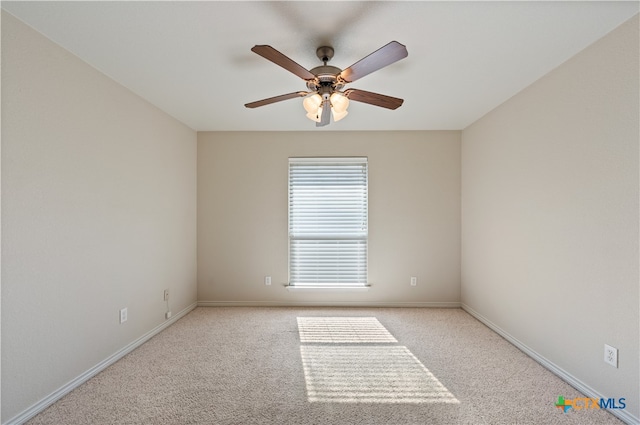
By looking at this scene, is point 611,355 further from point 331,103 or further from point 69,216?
point 69,216

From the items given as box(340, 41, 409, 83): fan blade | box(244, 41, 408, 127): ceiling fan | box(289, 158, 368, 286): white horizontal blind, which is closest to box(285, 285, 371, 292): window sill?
box(289, 158, 368, 286): white horizontal blind

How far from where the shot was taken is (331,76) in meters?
1.96

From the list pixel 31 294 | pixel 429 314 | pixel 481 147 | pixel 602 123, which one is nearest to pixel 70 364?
pixel 31 294

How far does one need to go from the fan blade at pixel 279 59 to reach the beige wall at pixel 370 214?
6.90 feet

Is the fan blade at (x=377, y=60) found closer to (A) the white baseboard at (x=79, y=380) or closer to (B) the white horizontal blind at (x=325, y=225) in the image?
(B) the white horizontal blind at (x=325, y=225)

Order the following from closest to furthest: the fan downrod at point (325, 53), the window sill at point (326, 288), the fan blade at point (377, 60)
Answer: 1. the fan blade at point (377, 60)
2. the fan downrod at point (325, 53)
3. the window sill at point (326, 288)

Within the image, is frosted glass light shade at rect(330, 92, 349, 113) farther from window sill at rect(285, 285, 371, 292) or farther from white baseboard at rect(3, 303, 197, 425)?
white baseboard at rect(3, 303, 197, 425)

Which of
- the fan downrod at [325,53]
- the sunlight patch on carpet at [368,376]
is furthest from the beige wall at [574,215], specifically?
the fan downrod at [325,53]

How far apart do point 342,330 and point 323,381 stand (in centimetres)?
101

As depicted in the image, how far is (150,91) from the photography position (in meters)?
2.76

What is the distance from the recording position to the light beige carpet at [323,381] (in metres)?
1.86

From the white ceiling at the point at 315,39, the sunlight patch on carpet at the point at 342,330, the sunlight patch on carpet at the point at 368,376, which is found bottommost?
the sunlight patch on carpet at the point at 342,330

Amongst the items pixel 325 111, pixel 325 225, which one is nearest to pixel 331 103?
pixel 325 111

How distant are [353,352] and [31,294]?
8.12 ft
